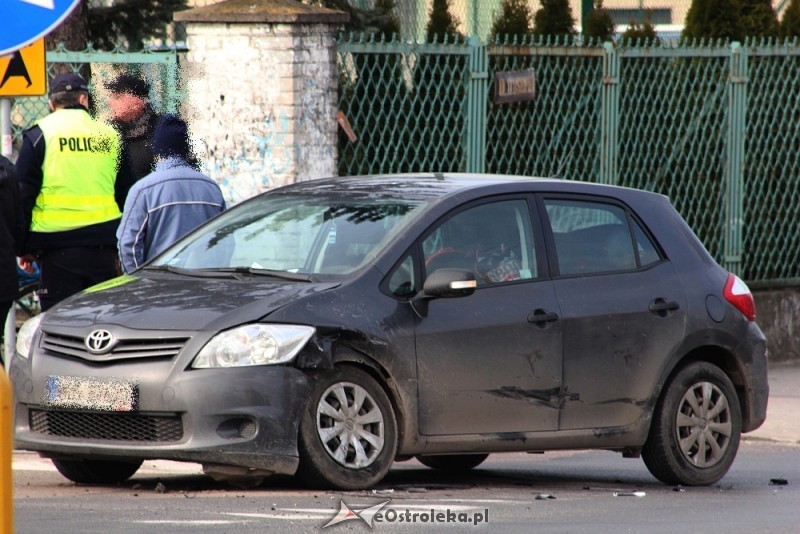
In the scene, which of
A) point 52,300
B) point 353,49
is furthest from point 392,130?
point 52,300

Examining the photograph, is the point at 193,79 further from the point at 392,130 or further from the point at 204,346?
the point at 204,346

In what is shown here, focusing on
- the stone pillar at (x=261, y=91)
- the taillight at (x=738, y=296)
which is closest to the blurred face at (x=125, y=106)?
the stone pillar at (x=261, y=91)

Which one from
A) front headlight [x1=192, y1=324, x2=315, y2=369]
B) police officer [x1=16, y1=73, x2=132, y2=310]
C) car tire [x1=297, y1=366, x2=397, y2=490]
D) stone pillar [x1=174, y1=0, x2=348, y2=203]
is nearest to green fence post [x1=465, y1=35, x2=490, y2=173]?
stone pillar [x1=174, y1=0, x2=348, y2=203]

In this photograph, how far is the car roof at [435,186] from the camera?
8.29 m

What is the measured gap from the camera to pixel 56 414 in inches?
296

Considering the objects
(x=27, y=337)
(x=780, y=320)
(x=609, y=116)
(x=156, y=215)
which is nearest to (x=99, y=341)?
(x=27, y=337)

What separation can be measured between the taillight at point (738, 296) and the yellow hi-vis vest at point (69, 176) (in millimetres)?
3572

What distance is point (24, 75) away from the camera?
31.6 ft

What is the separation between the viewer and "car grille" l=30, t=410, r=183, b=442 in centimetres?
724

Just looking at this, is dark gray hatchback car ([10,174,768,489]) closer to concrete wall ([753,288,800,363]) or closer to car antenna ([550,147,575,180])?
car antenna ([550,147,575,180])

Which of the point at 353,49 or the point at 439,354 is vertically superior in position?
the point at 353,49

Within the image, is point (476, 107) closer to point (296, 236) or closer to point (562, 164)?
point (562, 164)

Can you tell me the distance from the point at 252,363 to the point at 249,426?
0.27m

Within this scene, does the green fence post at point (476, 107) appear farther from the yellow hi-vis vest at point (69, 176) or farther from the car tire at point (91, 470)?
the car tire at point (91, 470)
